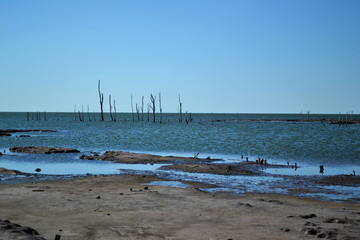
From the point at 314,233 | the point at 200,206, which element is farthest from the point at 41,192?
the point at 314,233

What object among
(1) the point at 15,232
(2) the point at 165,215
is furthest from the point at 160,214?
(1) the point at 15,232

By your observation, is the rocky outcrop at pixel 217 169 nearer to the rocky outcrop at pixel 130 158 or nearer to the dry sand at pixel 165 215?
the rocky outcrop at pixel 130 158

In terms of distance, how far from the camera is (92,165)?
26281 millimetres

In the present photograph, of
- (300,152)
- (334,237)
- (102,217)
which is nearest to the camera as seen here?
(334,237)

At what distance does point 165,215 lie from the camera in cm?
1107

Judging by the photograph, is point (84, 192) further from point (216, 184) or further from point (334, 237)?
point (334, 237)

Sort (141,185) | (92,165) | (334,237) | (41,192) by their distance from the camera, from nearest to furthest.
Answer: (334,237)
(41,192)
(141,185)
(92,165)

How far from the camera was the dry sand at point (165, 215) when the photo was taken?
905 centimetres

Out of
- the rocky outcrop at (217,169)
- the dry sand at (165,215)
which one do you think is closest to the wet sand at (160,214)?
the dry sand at (165,215)

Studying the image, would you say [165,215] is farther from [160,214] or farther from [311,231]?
[311,231]

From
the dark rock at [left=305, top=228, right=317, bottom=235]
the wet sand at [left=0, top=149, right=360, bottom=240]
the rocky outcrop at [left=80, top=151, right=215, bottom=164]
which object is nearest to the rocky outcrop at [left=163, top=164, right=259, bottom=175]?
the rocky outcrop at [left=80, top=151, right=215, bottom=164]

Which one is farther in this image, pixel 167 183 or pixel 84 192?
pixel 167 183

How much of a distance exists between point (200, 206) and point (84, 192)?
15.8 feet

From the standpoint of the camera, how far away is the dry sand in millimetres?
9047
